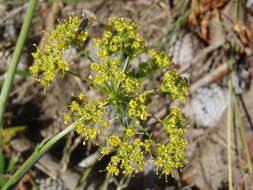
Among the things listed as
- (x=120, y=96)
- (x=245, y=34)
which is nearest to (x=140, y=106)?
(x=120, y=96)

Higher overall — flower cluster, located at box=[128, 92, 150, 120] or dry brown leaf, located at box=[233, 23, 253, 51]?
dry brown leaf, located at box=[233, 23, 253, 51]

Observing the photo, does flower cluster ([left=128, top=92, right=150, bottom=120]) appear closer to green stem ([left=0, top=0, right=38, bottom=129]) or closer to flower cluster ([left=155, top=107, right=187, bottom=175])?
flower cluster ([left=155, top=107, right=187, bottom=175])

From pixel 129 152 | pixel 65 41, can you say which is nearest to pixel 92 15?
pixel 65 41

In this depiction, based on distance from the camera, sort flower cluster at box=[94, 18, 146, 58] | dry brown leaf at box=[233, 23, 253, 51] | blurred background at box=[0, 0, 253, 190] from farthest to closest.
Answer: dry brown leaf at box=[233, 23, 253, 51] < blurred background at box=[0, 0, 253, 190] < flower cluster at box=[94, 18, 146, 58]

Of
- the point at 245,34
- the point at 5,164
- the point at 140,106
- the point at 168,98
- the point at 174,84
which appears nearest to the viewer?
the point at 140,106

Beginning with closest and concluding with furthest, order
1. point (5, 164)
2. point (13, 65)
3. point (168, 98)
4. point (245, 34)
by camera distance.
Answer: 1. point (13, 65)
2. point (5, 164)
3. point (168, 98)
4. point (245, 34)

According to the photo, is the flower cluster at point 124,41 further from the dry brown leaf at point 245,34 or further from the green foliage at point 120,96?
the dry brown leaf at point 245,34

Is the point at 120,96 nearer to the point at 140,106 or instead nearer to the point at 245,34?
the point at 140,106

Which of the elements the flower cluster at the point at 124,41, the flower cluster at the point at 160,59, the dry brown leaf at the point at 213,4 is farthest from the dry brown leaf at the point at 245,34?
the flower cluster at the point at 124,41

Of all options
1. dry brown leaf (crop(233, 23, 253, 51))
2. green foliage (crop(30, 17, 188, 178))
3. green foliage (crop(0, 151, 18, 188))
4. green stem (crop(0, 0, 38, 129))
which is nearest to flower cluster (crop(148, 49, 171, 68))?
green foliage (crop(30, 17, 188, 178))

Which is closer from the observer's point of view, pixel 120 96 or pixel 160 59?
pixel 120 96

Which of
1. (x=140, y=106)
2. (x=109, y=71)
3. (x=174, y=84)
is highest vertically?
(x=109, y=71)
